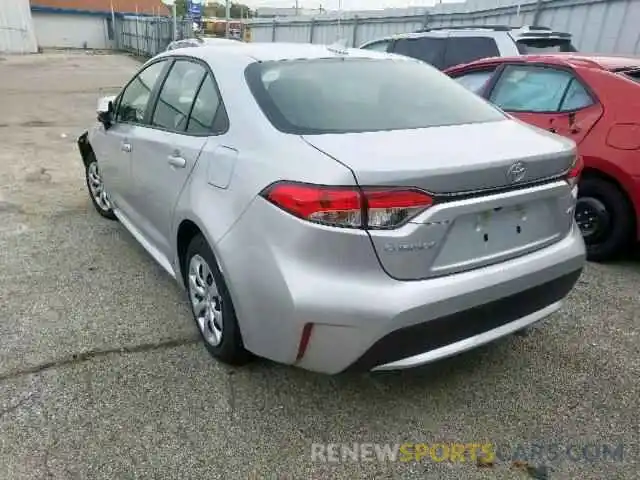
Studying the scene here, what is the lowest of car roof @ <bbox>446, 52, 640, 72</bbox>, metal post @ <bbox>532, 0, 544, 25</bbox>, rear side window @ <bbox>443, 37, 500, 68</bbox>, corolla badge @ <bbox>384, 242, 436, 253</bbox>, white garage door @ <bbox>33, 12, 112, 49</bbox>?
white garage door @ <bbox>33, 12, 112, 49</bbox>

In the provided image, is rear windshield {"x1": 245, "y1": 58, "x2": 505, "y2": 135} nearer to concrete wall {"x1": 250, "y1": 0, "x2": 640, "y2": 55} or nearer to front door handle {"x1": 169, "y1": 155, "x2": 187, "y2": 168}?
front door handle {"x1": 169, "y1": 155, "x2": 187, "y2": 168}

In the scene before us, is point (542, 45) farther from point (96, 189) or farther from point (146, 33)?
point (146, 33)

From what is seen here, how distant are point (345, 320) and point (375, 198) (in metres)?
0.47

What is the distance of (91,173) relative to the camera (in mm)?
4922

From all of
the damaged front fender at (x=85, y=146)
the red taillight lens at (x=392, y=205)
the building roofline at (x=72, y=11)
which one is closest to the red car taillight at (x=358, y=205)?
the red taillight lens at (x=392, y=205)

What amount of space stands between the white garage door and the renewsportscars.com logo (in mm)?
48916

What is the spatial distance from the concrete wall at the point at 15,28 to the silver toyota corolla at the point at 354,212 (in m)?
31.5

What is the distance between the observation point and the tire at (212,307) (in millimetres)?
2492

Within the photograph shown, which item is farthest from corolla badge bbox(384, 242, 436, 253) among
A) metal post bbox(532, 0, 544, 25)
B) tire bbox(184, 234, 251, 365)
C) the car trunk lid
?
metal post bbox(532, 0, 544, 25)

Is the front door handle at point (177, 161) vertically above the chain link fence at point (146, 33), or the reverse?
the front door handle at point (177, 161)

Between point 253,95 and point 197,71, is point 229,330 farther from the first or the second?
point 197,71

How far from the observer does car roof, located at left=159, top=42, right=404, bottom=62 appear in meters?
2.85

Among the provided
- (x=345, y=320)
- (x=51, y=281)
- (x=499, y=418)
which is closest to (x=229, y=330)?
(x=345, y=320)

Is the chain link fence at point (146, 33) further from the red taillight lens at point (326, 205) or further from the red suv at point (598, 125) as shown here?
the red taillight lens at point (326, 205)
